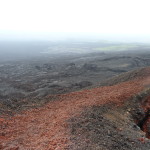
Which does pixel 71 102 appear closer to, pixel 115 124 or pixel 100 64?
pixel 115 124

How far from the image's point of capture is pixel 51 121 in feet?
31.9

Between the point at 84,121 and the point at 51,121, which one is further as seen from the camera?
the point at 51,121

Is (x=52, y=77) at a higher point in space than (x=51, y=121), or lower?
lower

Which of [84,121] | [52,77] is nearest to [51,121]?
[84,121]

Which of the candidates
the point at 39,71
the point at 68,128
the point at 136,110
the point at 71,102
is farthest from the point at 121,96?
the point at 39,71

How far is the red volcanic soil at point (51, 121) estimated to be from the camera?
25.4 ft

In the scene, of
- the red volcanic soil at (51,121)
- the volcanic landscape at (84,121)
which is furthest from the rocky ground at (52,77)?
the volcanic landscape at (84,121)

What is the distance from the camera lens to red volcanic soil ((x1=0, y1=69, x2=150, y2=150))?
25.4ft

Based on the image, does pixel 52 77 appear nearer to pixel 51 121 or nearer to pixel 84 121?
pixel 51 121

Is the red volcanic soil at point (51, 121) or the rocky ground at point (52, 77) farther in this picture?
the rocky ground at point (52, 77)

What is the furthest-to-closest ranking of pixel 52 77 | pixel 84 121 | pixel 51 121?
pixel 52 77 → pixel 51 121 → pixel 84 121

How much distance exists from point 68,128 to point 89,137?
1.09m

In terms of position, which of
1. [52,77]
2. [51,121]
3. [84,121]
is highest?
[84,121]

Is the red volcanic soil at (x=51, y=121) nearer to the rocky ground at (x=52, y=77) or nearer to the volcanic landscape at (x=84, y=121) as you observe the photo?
the volcanic landscape at (x=84, y=121)
